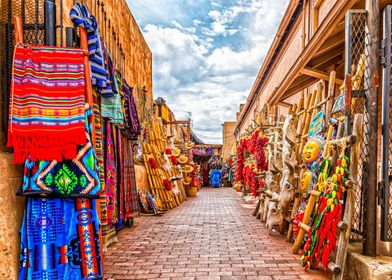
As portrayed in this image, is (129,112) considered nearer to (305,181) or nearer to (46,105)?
(46,105)

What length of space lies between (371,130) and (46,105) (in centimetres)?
307

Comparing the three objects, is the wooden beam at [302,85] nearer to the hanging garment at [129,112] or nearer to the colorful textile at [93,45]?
the hanging garment at [129,112]

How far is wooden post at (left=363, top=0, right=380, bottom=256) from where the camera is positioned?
8.95ft

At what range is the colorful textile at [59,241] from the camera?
2.51 meters

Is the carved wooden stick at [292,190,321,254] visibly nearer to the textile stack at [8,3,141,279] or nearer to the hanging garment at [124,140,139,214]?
the textile stack at [8,3,141,279]

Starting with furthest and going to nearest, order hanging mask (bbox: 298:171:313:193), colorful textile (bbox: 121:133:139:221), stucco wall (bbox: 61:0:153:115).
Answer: stucco wall (bbox: 61:0:153:115) < colorful textile (bbox: 121:133:139:221) < hanging mask (bbox: 298:171:313:193)

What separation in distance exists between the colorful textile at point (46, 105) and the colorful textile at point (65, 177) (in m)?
0.09

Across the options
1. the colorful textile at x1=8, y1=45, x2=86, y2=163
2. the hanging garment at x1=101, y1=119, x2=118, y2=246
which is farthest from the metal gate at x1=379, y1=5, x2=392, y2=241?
the hanging garment at x1=101, y1=119, x2=118, y2=246

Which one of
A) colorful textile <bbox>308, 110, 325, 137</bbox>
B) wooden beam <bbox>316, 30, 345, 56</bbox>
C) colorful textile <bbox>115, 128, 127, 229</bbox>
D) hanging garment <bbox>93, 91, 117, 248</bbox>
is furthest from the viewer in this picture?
colorful textile <bbox>115, 128, 127, 229</bbox>

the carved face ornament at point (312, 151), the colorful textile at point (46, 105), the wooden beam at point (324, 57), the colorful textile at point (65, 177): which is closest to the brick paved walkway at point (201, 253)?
the colorful textile at point (65, 177)

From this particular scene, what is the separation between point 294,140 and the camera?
16.1ft

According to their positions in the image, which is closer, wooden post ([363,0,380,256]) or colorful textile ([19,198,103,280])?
colorful textile ([19,198,103,280])

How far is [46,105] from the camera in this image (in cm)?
257

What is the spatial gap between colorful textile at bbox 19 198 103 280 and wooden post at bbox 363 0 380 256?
2605 mm
